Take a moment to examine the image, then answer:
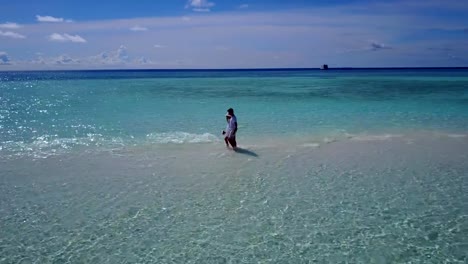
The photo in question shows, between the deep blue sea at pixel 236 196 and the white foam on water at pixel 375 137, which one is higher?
the white foam on water at pixel 375 137

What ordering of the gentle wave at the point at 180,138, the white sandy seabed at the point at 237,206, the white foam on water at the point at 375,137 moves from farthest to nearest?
the white foam on water at the point at 375,137 < the gentle wave at the point at 180,138 < the white sandy seabed at the point at 237,206

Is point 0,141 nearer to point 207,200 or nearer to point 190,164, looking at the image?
point 190,164

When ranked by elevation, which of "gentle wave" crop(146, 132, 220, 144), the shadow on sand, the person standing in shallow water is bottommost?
the shadow on sand

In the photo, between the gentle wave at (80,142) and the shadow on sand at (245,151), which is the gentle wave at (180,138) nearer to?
the gentle wave at (80,142)

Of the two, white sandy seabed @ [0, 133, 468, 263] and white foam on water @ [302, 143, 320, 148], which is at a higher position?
white foam on water @ [302, 143, 320, 148]

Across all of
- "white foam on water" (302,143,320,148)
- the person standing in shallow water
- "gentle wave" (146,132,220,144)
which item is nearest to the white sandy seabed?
the person standing in shallow water

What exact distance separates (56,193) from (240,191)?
451 centimetres

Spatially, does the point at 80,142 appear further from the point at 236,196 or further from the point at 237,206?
the point at 237,206

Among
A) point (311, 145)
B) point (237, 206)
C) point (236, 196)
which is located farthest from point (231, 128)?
point (237, 206)

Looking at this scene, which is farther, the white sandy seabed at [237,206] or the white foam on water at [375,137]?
the white foam on water at [375,137]

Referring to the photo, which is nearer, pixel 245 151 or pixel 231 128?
pixel 245 151

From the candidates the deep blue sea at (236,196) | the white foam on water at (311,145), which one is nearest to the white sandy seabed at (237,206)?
the deep blue sea at (236,196)

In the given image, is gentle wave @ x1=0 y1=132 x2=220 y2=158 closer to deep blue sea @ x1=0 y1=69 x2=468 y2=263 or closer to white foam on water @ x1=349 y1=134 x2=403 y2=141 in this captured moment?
deep blue sea @ x1=0 y1=69 x2=468 y2=263

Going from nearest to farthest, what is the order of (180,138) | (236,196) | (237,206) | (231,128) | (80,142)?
(237,206)
(236,196)
(231,128)
(80,142)
(180,138)
